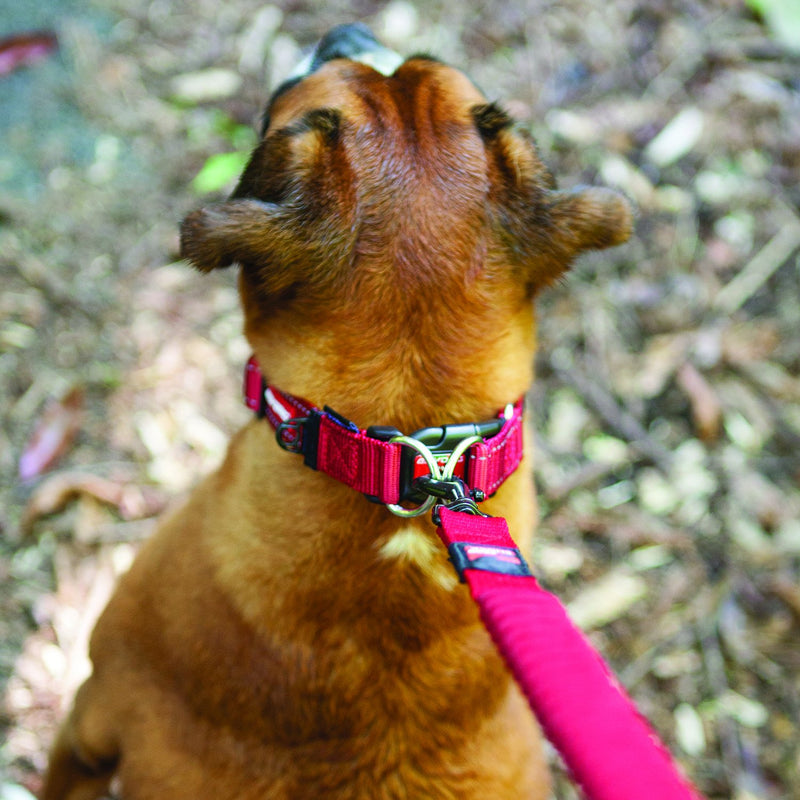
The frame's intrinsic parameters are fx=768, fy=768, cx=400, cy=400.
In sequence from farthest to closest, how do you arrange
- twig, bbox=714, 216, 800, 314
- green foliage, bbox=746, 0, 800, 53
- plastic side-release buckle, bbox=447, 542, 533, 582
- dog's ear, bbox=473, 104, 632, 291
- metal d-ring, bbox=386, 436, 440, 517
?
green foliage, bbox=746, 0, 800, 53 → twig, bbox=714, 216, 800, 314 → dog's ear, bbox=473, 104, 632, 291 → metal d-ring, bbox=386, 436, 440, 517 → plastic side-release buckle, bbox=447, 542, 533, 582

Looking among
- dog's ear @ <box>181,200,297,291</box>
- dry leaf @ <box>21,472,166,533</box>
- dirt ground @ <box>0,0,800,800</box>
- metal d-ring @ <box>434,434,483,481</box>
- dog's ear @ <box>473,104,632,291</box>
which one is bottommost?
dry leaf @ <box>21,472,166,533</box>

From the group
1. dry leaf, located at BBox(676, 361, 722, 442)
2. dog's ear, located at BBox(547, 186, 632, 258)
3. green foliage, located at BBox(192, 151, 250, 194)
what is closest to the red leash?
dog's ear, located at BBox(547, 186, 632, 258)

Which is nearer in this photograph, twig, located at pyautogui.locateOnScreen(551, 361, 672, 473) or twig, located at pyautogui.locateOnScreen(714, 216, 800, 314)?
twig, located at pyautogui.locateOnScreen(551, 361, 672, 473)

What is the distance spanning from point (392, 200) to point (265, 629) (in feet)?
3.30

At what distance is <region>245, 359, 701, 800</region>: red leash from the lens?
912mm

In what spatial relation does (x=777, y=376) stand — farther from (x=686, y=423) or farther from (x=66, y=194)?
(x=66, y=194)

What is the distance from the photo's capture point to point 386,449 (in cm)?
150

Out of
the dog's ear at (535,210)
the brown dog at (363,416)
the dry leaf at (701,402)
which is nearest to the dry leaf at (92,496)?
the brown dog at (363,416)

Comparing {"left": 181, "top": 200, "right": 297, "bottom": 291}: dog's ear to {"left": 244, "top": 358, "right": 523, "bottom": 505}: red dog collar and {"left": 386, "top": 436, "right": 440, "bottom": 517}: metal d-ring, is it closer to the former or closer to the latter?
{"left": 244, "top": 358, "right": 523, "bottom": 505}: red dog collar

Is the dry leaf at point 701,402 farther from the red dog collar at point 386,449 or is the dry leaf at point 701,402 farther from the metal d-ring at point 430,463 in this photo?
the metal d-ring at point 430,463

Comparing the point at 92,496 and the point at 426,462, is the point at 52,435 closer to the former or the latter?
the point at 92,496

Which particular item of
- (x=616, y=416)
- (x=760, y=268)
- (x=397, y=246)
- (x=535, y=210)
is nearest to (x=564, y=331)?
(x=616, y=416)

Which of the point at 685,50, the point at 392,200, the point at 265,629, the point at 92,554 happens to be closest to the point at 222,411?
the point at 92,554

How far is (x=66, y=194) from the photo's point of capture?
12.6 feet
